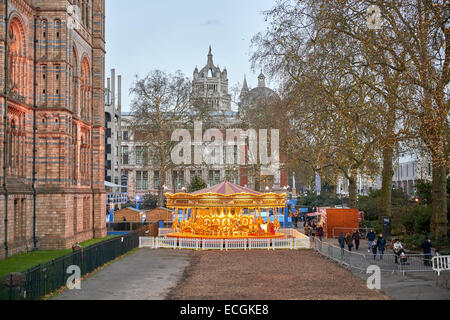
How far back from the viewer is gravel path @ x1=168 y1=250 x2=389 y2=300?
16.6m

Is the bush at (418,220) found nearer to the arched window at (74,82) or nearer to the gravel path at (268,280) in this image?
the gravel path at (268,280)

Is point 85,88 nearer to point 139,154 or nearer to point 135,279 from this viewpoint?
point 135,279

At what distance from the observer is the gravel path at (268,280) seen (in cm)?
1658

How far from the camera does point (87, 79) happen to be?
39.5 metres

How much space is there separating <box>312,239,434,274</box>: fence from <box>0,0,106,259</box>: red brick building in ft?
50.5

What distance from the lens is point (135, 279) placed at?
2011 centimetres

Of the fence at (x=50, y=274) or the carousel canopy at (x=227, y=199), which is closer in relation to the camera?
the fence at (x=50, y=274)

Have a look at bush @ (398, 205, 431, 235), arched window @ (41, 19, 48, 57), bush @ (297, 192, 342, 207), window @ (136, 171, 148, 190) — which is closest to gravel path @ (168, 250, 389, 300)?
bush @ (398, 205, 431, 235)

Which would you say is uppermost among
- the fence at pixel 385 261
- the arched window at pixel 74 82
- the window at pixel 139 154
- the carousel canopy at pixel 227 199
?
the arched window at pixel 74 82

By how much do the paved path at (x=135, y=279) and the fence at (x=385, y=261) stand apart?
6.87 meters

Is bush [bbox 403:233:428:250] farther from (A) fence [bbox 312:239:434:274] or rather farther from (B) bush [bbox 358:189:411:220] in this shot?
(B) bush [bbox 358:189:411:220]

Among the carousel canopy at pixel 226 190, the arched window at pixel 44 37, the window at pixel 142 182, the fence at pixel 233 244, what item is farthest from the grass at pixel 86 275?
the window at pixel 142 182
